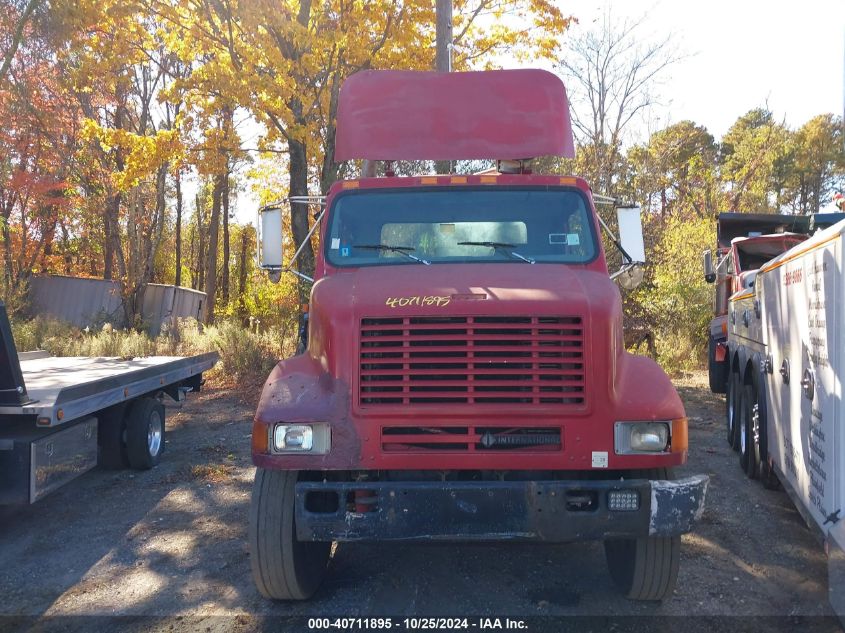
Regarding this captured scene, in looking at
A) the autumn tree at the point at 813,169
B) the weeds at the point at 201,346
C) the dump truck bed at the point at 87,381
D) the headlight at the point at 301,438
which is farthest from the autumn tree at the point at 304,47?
the autumn tree at the point at 813,169

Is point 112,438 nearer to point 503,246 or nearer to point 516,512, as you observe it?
point 503,246

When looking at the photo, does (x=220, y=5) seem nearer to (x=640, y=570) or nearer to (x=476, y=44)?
(x=476, y=44)

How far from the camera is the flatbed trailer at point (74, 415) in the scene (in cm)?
511

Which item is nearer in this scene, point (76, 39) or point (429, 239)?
point (429, 239)

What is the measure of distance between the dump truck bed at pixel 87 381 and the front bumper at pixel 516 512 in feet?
9.50

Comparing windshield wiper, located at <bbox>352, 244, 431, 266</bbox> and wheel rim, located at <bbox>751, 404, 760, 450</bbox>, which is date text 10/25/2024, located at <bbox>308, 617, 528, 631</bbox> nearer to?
windshield wiper, located at <bbox>352, 244, 431, 266</bbox>

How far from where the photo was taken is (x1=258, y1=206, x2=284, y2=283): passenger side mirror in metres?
5.29

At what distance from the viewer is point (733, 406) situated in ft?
26.0

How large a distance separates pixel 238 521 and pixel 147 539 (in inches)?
27.4

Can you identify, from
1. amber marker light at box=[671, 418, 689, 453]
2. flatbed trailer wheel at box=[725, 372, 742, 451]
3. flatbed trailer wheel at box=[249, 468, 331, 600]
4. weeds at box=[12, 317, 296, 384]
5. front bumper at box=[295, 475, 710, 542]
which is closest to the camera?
front bumper at box=[295, 475, 710, 542]

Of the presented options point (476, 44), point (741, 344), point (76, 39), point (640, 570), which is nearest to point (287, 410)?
point (640, 570)

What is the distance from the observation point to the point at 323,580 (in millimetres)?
4492

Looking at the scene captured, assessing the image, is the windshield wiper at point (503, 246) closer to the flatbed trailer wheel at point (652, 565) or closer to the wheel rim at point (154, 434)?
the flatbed trailer wheel at point (652, 565)

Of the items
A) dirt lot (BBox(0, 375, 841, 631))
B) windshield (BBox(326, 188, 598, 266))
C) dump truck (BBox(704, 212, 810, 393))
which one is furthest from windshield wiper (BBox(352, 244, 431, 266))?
dump truck (BBox(704, 212, 810, 393))
